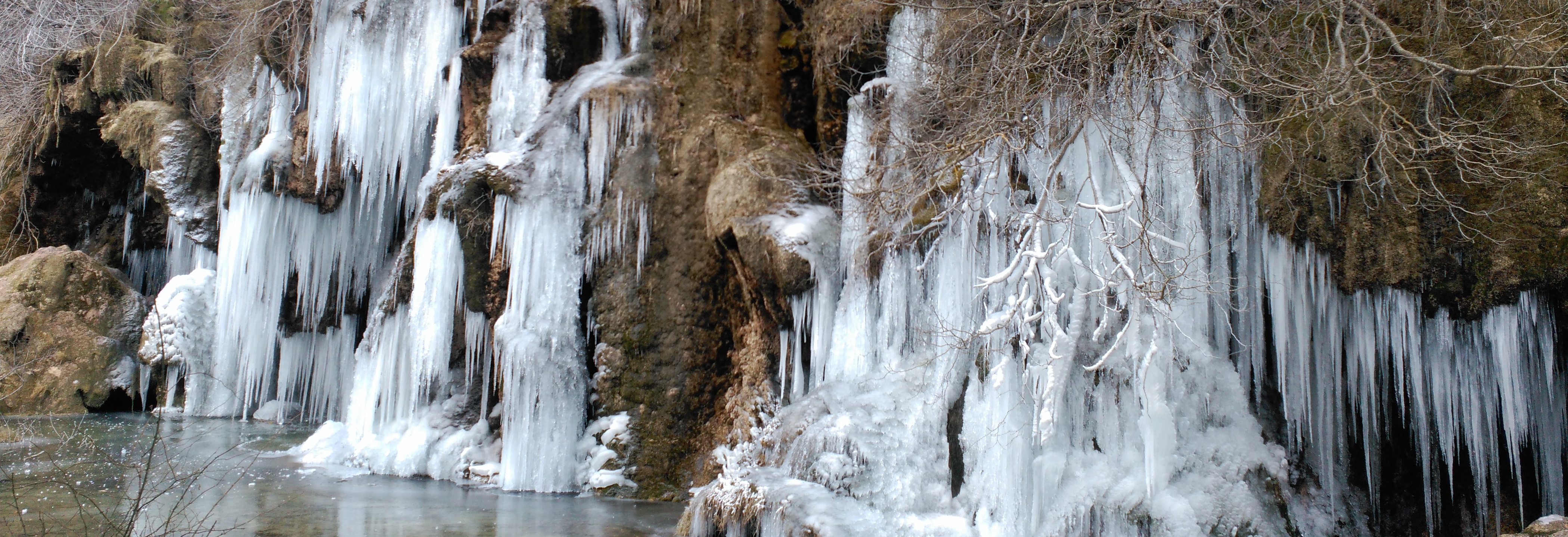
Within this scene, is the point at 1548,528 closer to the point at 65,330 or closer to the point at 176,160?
the point at 176,160

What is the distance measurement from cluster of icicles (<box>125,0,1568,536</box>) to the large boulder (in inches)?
239

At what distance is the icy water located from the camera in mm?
6316

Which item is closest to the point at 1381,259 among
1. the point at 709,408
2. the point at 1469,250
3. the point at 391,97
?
the point at 1469,250

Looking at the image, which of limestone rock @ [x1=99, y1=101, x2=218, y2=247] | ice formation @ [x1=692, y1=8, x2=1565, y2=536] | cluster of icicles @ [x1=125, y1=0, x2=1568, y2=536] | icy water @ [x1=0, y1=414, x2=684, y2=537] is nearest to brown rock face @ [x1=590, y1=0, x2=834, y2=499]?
cluster of icicles @ [x1=125, y1=0, x2=1568, y2=536]

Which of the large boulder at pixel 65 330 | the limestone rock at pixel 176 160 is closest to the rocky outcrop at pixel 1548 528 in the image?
the large boulder at pixel 65 330

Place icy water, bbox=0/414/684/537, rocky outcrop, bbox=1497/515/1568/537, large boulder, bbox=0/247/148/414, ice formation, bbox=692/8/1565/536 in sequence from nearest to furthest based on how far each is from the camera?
rocky outcrop, bbox=1497/515/1568/537, ice formation, bbox=692/8/1565/536, icy water, bbox=0/414/684/537, large boulder, bbox=0/247/148/414

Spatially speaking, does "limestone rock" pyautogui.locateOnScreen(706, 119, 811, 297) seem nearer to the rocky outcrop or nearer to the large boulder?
the rocky outcrop

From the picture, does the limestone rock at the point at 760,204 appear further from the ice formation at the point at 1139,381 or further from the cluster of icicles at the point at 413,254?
the ice formation at the point at 1139,381

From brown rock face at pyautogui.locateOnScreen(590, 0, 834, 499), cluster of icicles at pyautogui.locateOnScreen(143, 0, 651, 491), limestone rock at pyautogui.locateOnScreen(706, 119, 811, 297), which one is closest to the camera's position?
limestone rock at pyautogui.locateOnScreen(706, 119, 811, 297)

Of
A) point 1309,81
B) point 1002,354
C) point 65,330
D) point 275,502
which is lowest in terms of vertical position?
point 275,502

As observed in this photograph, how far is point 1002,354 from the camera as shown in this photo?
624 centimetres

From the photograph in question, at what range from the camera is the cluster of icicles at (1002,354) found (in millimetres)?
5680

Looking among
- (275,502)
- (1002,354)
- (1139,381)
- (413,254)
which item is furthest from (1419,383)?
(413,254)

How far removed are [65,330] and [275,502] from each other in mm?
8908
